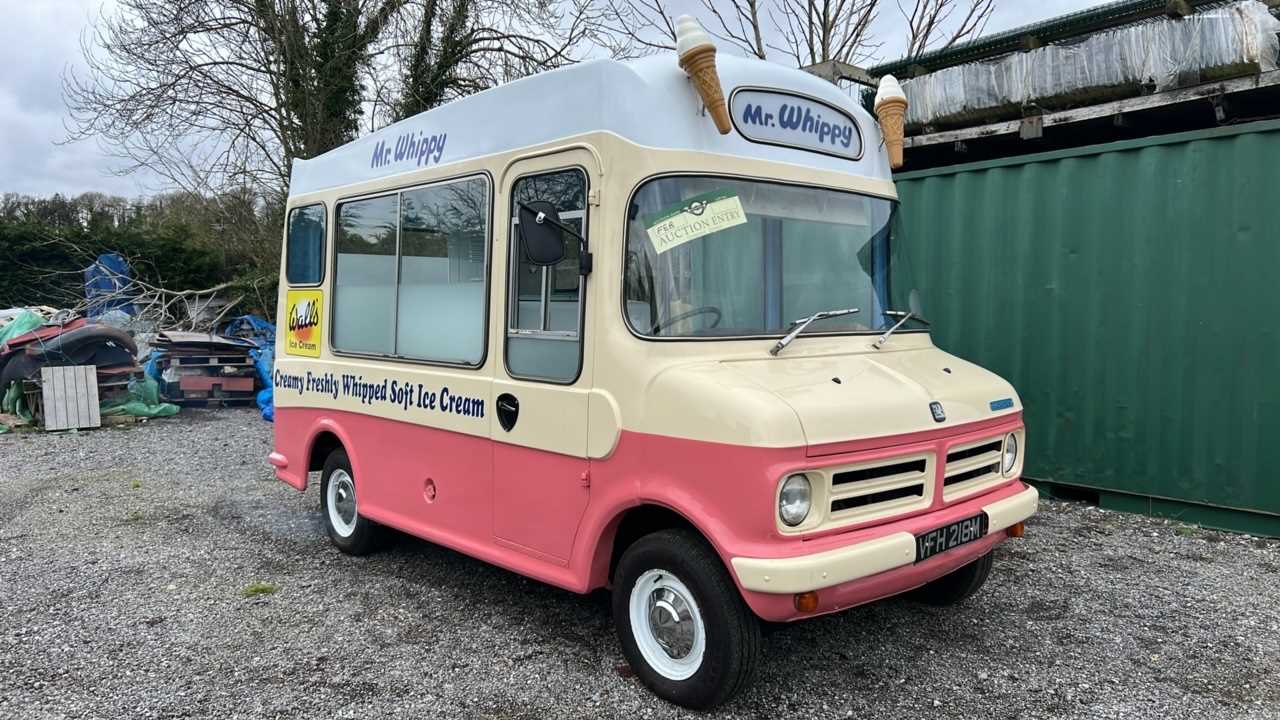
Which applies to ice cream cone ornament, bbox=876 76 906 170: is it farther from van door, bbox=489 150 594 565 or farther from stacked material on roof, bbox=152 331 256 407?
stacked material on roof, bbox=152 331 256 407

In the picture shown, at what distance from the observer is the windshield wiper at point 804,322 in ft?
11.7

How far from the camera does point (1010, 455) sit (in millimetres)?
3947

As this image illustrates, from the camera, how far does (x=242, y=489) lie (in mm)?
7539

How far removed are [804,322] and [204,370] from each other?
1110 centimetres

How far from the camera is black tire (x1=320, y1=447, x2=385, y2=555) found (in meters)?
5.33

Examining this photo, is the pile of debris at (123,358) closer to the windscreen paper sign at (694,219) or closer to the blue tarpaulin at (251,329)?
the blue tarpaulin at (251,329)

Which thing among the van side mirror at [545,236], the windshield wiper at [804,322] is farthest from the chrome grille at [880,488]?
the van side mirror at [545,236]

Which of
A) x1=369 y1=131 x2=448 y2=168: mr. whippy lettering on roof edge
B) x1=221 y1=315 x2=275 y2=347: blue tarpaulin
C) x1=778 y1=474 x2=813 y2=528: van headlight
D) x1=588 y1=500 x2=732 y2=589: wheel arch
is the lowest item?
x1=588 y1=500 x2=732 y2=589: wheel arch

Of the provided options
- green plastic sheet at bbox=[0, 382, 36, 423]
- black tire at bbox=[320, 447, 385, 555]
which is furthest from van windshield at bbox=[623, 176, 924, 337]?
green plastic sheet at bbox=[0, 382, 36, 423]

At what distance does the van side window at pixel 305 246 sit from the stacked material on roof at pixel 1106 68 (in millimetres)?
4962

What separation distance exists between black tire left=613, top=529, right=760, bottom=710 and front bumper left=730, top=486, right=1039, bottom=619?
16 centimetres

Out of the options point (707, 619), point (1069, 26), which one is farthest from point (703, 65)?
point (1069, 26)

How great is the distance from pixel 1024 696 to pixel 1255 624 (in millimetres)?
1728

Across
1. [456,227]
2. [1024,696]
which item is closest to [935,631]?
[1024,696]
